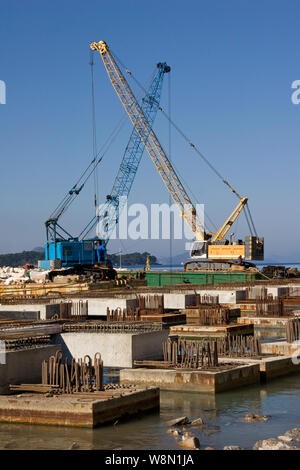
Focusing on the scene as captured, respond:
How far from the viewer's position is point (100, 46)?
8738 centimetres

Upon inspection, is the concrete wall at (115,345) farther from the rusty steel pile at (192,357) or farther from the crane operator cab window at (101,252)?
the crane operator cab window at (101,252)

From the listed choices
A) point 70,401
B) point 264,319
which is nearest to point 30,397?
point 70,401

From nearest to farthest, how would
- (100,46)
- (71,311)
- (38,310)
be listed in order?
(38,310)
(71,311)
(100,46)

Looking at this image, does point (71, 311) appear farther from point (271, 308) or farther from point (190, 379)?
point (190, 379)

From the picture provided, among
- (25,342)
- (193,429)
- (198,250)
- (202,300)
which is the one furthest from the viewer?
(198,250)

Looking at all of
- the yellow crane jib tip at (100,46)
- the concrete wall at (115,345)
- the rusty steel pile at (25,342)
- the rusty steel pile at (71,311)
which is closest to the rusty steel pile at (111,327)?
the concrete wall at (115,345)

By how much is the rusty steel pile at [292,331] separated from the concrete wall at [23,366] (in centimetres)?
943

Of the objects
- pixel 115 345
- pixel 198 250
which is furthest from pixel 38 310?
pixel 198 250

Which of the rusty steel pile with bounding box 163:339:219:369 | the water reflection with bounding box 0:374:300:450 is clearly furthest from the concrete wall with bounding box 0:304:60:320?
the water reflection with bounding box 0:374:300:450

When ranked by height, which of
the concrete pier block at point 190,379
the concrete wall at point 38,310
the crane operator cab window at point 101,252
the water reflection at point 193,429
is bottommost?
the water reflection at point 193,429

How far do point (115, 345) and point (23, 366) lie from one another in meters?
4.02

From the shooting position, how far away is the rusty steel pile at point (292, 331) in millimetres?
25750

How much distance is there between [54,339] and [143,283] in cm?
3606
